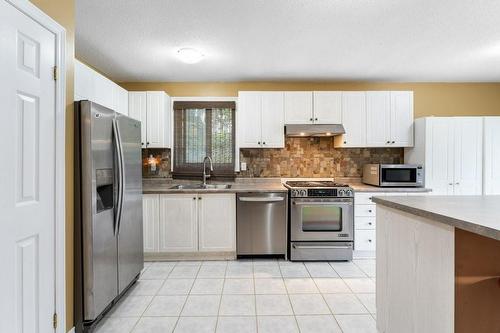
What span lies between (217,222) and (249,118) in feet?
4.94

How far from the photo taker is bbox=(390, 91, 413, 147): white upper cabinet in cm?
374

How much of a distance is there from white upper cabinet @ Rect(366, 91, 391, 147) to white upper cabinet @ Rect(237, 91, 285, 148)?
4.09 feet

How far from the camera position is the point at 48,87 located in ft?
5.24

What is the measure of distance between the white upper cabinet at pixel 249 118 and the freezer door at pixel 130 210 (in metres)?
1.48

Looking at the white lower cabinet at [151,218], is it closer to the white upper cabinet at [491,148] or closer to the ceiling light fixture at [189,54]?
the ceiling light fixture at [189,54]

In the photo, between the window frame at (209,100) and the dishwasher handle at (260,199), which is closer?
the dishwasher handle at (260,199)

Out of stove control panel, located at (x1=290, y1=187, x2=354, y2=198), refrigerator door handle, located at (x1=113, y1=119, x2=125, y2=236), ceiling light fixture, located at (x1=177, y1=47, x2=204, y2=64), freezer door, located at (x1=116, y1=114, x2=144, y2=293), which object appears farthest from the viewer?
stove control panel, located at (x1=290, y1=187, x2=354, y2=198)

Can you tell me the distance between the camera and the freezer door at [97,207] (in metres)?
1.86

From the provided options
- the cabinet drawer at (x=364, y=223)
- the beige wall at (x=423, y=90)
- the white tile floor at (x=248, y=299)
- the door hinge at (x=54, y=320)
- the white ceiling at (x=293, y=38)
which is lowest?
the white tile floor at (x=248, y=299)

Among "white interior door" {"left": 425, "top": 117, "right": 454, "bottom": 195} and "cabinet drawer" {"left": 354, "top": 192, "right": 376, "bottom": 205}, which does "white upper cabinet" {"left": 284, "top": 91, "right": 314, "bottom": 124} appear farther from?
"white interior door" {"left": 425, "top": 117, "right": 454, "bottom": 195}

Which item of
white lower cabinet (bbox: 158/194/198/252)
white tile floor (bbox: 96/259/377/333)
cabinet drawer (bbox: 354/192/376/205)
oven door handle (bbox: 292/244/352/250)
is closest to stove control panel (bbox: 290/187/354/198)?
cabinet drawer (bbox: 354/192/376/205)

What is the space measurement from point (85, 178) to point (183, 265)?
1.82m

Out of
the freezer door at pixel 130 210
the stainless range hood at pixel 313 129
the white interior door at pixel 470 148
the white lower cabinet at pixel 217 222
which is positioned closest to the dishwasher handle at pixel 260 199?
the white lower cabinet at pixel 217 222

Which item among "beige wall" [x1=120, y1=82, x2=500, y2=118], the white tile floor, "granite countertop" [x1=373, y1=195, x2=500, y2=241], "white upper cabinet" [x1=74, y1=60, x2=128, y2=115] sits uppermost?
"beige wall" [x1=120, y1=82, x2=500, y2=118]
